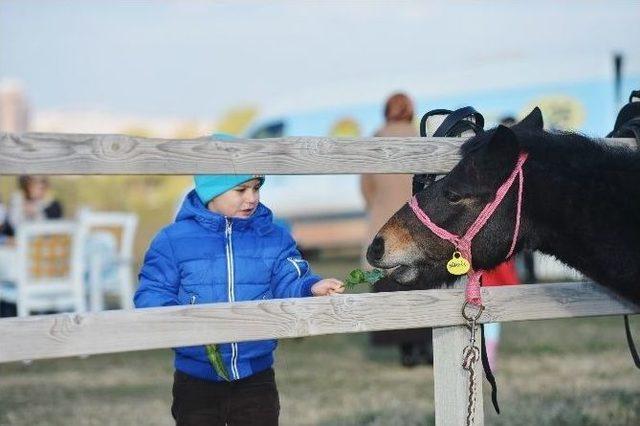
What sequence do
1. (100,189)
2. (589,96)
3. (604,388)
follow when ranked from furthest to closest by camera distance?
(100,189) < (589,96) < (604,388)

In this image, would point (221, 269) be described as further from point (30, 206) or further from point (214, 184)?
point (30, 206)

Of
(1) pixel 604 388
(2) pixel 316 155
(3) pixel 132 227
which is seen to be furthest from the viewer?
(3) pixel 132 227

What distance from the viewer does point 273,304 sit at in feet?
11.0

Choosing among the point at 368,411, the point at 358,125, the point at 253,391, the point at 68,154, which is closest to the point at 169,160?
the point at 68,154

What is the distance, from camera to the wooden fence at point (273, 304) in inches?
117

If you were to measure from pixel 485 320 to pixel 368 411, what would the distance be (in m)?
3.13

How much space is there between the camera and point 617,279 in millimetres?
3711

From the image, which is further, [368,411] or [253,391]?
[368,411]

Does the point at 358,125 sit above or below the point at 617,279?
above

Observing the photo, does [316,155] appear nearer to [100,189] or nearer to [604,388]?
[604,388]

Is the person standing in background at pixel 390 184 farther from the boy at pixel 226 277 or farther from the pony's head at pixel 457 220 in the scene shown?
the pony's head at pixel 457 220

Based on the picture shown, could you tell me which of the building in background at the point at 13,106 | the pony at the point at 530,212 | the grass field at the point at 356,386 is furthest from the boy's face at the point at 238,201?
the building in background at the point at 13,106

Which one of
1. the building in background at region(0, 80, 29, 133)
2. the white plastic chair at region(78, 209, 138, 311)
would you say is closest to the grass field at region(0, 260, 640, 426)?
the white plastic chair at region(78, 209, 138, 311)

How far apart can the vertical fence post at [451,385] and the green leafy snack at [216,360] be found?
855 millimetres
